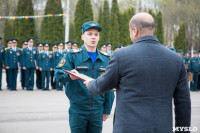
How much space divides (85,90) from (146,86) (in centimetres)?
127

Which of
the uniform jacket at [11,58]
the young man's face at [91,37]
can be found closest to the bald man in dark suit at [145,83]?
the young man's face at [91,37]

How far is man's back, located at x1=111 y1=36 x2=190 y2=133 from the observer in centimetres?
229

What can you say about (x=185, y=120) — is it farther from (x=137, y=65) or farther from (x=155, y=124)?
(x=137, y=65)

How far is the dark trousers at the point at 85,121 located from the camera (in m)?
3.37

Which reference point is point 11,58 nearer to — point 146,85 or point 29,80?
point 29,80

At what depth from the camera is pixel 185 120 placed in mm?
2484

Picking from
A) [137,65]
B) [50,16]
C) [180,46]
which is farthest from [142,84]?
[180,46]

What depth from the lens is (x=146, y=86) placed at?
230 centimetres

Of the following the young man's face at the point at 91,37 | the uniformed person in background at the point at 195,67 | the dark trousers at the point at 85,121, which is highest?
the young man's face at the point at 91,37

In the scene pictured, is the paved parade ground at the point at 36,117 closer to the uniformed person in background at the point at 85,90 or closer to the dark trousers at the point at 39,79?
the uniformed person in background at the point at 85,90

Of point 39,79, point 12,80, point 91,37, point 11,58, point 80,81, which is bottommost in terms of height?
point 39,79

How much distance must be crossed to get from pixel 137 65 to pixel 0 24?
37441 mm

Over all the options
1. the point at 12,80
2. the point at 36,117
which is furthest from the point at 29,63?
the point at 36,117

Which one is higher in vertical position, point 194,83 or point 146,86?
point 146,86
